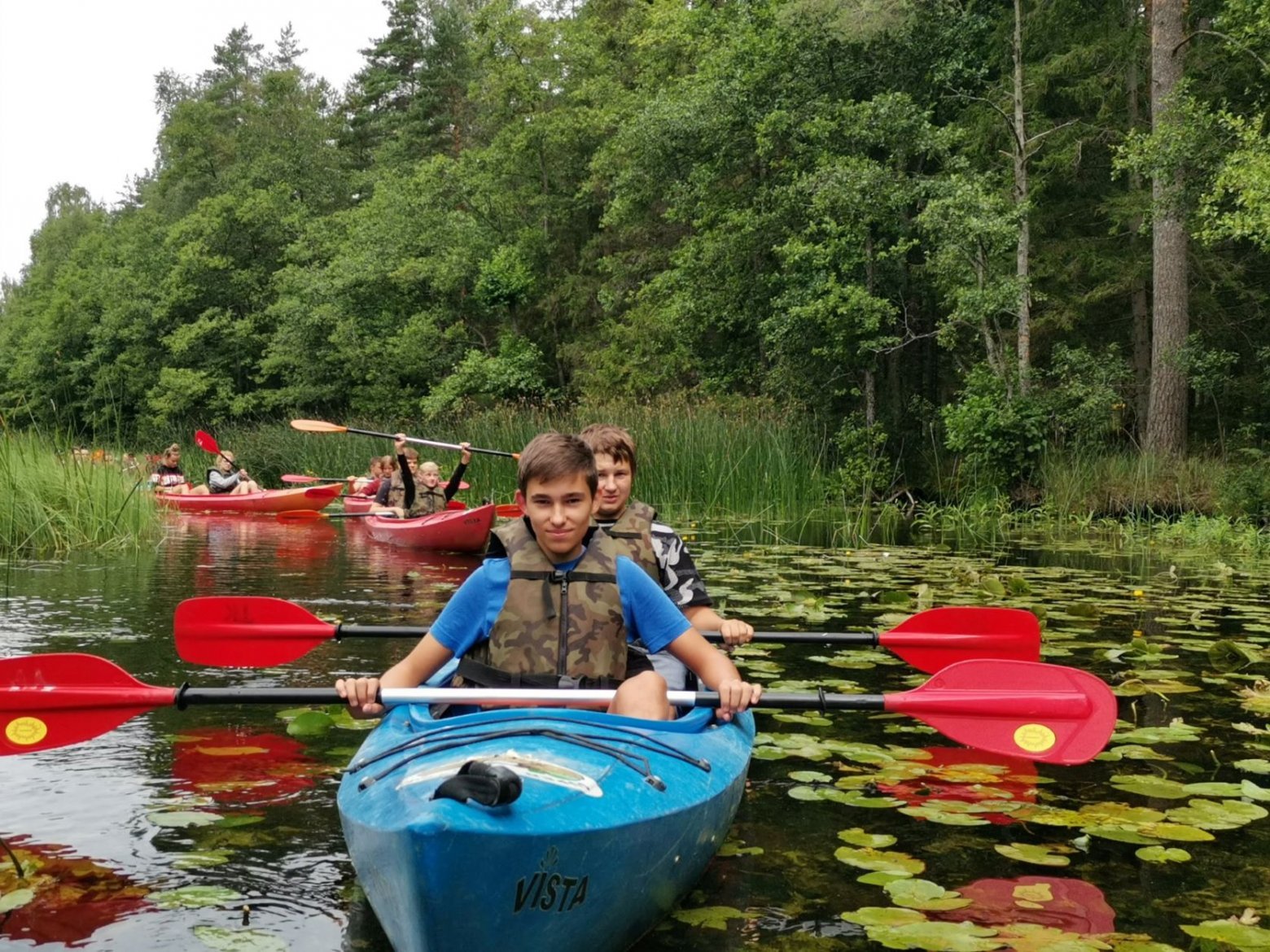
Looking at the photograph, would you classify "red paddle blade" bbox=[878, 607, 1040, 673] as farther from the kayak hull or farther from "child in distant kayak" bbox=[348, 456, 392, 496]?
the kayak hull

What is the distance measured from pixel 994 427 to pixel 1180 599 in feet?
26.6

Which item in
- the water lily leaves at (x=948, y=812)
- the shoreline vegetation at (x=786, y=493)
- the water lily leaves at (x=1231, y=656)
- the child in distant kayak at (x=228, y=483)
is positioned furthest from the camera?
the child in distant kayak at (x=228, y=483)

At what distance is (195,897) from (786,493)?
11233 millimetres

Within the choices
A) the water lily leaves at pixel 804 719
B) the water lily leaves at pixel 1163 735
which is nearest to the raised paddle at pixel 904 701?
the water lily leaves at pixel 1163 735

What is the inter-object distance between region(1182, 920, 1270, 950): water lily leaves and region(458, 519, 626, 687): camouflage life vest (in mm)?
1424

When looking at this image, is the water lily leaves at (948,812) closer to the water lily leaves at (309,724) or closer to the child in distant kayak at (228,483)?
the water lily leaves at (309,724)

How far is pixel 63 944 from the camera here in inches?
100

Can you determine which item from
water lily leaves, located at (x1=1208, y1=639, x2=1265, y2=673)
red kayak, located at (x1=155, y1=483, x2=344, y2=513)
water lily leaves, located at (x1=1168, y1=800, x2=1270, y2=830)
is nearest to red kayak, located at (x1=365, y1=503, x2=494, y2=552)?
red kayak, located at (x1=155, y1=483, x2=344, y2=513)

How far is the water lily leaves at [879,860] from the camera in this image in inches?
117

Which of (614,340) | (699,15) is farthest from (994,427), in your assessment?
(614,340)

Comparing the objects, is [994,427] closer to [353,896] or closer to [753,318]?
[753,318]

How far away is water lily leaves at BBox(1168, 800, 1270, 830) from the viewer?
3.27 meters

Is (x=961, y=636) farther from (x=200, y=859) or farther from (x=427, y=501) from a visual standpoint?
(x=427, y=501)

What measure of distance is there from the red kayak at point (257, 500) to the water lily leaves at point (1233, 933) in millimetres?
14493
